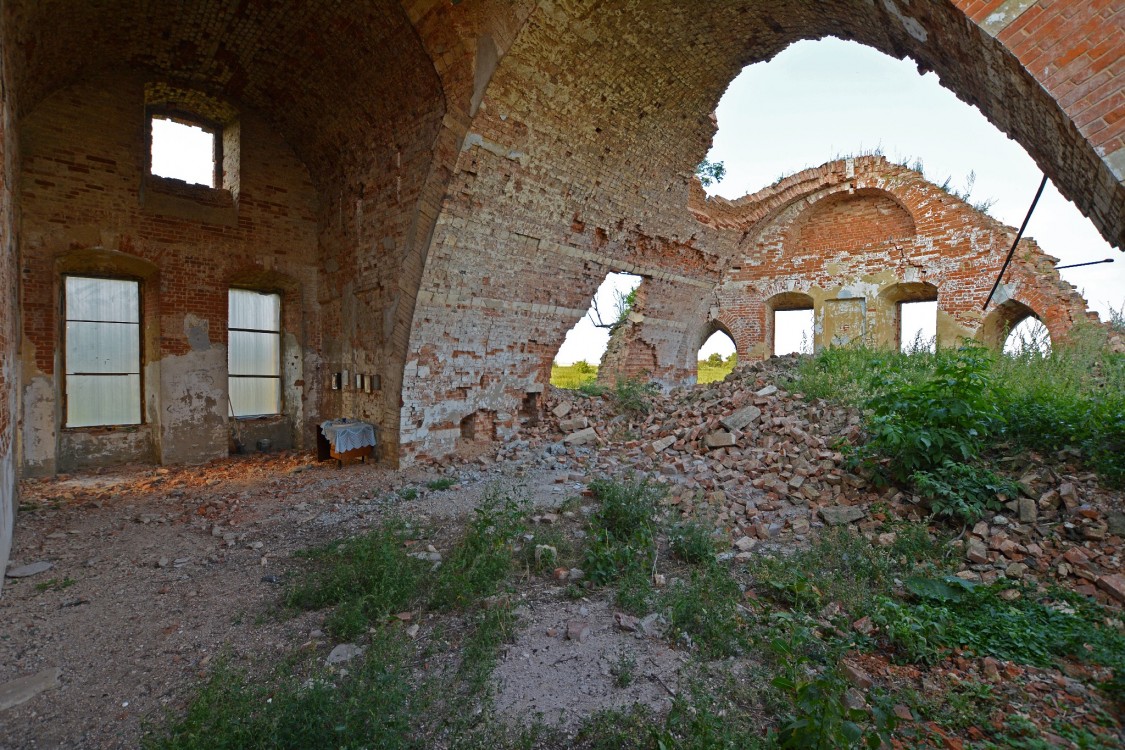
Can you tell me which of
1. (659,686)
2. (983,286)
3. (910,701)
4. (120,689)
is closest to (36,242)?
(120,689)

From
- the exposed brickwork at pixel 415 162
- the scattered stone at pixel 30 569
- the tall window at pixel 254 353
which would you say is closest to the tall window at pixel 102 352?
the exposed brickwork at pixel 415 162

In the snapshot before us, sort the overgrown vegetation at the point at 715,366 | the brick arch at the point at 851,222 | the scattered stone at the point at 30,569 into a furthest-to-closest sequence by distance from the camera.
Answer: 1. the overgrown vegetation at the point at 715,366
2. the brick arch at the point at 851,222
3. the scattered stone at the point at 30,569

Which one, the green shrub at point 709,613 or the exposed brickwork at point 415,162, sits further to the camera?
the exposed brickwork at point 415,162

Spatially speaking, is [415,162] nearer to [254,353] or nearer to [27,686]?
[254,353]

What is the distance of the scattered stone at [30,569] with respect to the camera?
4105mm

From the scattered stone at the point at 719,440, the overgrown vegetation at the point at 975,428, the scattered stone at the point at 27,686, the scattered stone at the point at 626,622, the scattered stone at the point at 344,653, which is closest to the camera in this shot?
the scattered stone at the point at 27,686

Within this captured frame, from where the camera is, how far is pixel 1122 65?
2.80 metres

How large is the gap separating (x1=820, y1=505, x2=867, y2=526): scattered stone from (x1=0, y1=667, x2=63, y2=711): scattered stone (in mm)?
5314

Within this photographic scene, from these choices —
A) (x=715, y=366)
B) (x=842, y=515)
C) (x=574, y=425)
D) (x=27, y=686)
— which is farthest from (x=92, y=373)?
(x=715, y=366)

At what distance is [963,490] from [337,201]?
898 centimetres

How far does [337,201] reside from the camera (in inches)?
347

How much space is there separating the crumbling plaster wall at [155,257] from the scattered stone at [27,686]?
6.17 m

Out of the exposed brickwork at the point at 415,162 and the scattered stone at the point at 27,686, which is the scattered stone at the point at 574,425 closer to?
the exposed brickwork at the point at 415,162

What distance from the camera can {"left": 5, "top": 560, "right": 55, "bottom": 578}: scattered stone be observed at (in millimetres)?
4105
